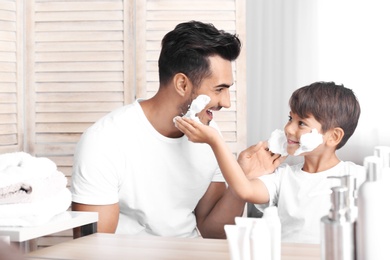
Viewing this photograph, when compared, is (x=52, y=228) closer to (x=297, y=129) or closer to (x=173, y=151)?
(x=173, y=151)

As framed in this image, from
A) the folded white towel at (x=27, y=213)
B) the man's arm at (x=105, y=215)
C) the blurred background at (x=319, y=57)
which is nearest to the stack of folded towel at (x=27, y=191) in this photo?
the folded white towel at (x=27, y=213)

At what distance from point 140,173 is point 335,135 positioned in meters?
0.65

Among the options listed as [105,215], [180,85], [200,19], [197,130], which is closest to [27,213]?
[105,215]

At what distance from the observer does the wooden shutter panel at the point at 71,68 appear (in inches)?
110

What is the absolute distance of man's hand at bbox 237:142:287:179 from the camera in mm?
2035

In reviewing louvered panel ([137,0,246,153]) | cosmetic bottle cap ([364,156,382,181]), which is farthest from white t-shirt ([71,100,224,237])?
cosmetic bottle cap ([364,156,382,181])

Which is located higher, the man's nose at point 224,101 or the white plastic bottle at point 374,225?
the man's nose at point 224,101

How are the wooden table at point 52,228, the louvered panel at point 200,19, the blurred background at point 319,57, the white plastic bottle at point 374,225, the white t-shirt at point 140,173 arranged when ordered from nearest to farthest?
the white plastic bottle at point 374,225 < the wooden table at point 52,228 < the white t-shirt at point 140,173 < the blurred background at point 319,57 < the louvered panel at point 200,19

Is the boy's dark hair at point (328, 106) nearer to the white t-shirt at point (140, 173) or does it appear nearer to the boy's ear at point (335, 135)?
the boy's ear at point (335, 135)

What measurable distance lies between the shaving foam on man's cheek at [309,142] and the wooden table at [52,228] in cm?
71

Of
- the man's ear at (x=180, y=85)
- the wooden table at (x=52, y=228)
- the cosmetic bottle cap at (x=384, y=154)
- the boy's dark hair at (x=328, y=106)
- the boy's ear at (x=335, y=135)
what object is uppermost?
the man's ear at (x=180, y=85)

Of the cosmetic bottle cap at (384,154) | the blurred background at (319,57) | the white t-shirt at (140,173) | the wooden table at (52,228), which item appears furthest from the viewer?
the blurred background at (319,57)

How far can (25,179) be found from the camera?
137cm

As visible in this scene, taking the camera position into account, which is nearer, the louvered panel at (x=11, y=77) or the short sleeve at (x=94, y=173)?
the short sleeve at (x=94, y=173)
